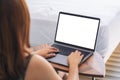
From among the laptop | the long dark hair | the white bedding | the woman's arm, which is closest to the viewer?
the long dark hair

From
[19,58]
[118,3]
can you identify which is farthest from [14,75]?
[118,3]

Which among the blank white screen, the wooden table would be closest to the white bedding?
the blank white screen

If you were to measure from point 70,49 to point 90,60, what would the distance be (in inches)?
6.8

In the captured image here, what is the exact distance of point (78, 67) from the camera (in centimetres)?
124

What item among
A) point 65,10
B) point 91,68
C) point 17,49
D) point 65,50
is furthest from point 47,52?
point 65,10

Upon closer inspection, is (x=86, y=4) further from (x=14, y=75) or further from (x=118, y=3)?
(x=14, y=75)

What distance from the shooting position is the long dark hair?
2.43 feet

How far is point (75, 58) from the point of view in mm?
1272

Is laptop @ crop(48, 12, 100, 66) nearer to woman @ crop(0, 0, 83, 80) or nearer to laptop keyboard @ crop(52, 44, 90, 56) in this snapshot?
laptop keyboard @ crop(52, 44, 90, 56)

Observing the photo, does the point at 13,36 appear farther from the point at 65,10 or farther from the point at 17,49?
the point at 65,10

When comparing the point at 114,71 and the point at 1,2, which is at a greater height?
the point at 1,2

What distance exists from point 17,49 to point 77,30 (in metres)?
0.79

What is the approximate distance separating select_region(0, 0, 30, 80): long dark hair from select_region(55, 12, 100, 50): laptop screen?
72 centimetres

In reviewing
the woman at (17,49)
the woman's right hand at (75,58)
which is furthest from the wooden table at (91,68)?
the woman at (17,49)
